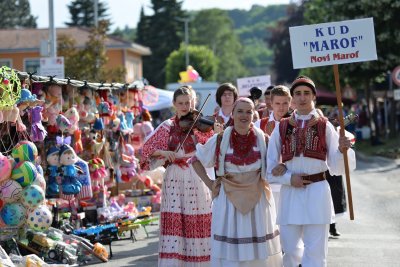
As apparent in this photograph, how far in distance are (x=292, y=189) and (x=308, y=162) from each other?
28cm

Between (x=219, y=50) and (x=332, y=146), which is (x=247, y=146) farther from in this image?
(x=219, y=50)

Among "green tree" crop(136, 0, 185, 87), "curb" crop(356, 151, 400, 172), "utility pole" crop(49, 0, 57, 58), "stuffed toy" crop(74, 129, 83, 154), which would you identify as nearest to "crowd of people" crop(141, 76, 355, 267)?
"stuffed toy" crop(74, 129, 83, 154)

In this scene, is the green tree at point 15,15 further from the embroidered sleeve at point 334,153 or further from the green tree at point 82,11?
the embroidered sleeve at point 334,153

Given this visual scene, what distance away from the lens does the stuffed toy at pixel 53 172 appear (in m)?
11.8

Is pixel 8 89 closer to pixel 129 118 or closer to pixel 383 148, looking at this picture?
pixel 129 118

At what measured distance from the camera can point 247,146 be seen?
8453 millimetres

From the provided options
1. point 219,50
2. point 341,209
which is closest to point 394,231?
point 341,209

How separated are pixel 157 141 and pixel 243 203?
5.12 ft

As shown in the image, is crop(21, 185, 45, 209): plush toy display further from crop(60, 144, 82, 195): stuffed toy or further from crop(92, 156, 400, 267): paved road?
crop(60, 144, 82, 195): stuffed toy

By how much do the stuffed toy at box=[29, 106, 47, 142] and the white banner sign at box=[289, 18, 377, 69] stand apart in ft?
11.1

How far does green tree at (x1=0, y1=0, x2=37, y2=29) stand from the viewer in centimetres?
9598

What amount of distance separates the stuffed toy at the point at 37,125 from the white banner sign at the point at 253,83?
8.89 meters

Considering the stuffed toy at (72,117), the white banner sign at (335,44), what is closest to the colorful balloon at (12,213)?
the stuffed toy at (72,117)

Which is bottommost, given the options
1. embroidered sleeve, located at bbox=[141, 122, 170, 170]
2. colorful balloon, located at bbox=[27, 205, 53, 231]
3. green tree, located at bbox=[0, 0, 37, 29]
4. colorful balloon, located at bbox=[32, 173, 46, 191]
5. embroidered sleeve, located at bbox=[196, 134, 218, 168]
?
colorful balloon, located at bbox=[27, 205, 53, 231]
